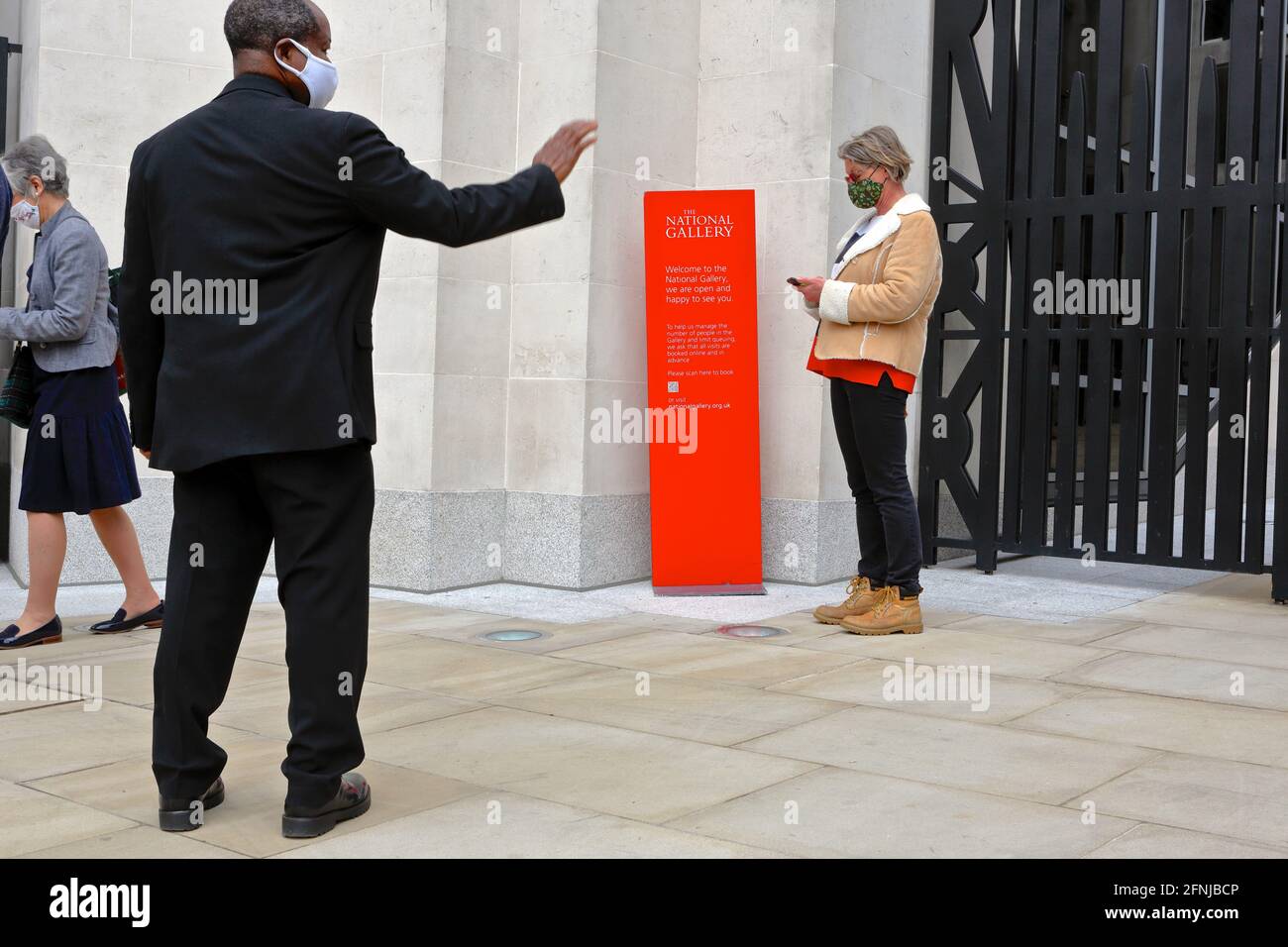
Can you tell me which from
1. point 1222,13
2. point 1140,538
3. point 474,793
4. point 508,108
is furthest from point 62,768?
point 1222,13

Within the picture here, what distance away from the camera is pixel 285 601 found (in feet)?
11.1

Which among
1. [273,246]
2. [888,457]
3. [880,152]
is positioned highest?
[880,152]

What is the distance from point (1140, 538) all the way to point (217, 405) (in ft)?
24.0

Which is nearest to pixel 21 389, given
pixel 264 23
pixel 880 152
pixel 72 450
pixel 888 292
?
pixel 72 450

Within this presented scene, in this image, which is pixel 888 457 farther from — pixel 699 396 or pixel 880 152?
pixel 699 396

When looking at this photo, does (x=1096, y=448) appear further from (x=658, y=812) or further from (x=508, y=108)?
(x=658, y=812)

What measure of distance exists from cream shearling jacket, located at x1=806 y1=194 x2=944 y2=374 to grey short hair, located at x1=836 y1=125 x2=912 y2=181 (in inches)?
5.8

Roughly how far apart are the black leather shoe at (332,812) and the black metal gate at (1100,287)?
526 centimetres

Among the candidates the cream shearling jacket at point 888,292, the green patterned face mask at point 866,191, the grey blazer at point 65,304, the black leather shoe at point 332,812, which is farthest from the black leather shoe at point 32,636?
the green patterned face mask at point 866,191

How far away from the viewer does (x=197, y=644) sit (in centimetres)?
339

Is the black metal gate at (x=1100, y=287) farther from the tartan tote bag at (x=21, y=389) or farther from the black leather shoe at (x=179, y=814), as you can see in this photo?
the black leather shoe at (x=179, y=814)

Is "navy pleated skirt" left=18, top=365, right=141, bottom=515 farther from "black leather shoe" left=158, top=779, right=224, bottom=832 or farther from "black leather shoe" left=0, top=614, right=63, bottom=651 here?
"black leather shoe" left=158, top=779, right=224, bottom=832

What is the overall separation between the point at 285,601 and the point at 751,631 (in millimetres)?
3293

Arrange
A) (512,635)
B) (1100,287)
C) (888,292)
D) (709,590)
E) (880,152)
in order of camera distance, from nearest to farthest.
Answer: (888,292) → (880,152) → (512,635) → (709,590) → (1100,287)
